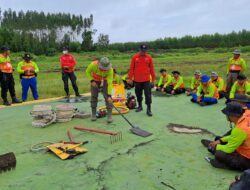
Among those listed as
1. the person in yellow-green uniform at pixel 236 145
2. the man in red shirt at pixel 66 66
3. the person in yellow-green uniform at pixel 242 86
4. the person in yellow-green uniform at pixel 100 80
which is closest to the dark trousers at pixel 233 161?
the person in yellow-green uniform at pixel 236 145

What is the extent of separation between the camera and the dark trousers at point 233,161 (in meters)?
3.87

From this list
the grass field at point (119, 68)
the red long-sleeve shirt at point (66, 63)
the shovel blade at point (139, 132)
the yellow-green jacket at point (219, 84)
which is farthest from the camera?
the grass field at point (119, 68)

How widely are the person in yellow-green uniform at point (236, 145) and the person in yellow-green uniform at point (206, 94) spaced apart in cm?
414

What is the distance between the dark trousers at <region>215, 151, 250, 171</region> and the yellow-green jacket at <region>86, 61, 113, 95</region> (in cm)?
291

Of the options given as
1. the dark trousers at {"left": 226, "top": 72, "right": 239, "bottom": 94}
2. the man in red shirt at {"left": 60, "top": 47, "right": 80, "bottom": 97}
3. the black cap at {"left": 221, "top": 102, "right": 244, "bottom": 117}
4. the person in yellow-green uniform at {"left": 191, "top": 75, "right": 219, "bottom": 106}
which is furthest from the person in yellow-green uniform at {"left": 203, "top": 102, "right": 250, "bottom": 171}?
the man in red shirt at {"left": 60, "top": 47, "right": 80, "bottom": 97}

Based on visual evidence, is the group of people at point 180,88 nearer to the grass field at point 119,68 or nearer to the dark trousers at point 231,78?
the dark trousers at point 231,78

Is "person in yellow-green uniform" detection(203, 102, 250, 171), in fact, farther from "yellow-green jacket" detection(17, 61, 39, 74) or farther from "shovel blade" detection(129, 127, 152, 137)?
"yellow-green jacket" detection(17, 61, 39, 74)

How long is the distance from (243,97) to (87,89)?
7.78 metres

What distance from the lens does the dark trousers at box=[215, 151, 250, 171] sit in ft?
12.7

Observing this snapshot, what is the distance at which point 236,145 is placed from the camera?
3.79 meters

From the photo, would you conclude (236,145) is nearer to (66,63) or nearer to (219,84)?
(219,84)

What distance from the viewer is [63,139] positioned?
5.54 m

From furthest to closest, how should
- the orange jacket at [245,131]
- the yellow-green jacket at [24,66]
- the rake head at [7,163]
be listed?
1. the yellow-green jacket at [24,66]
2. the rake head at [7,163]
3. the orange jacket at [245,131]

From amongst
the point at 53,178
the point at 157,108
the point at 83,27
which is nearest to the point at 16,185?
the point at 53,178
